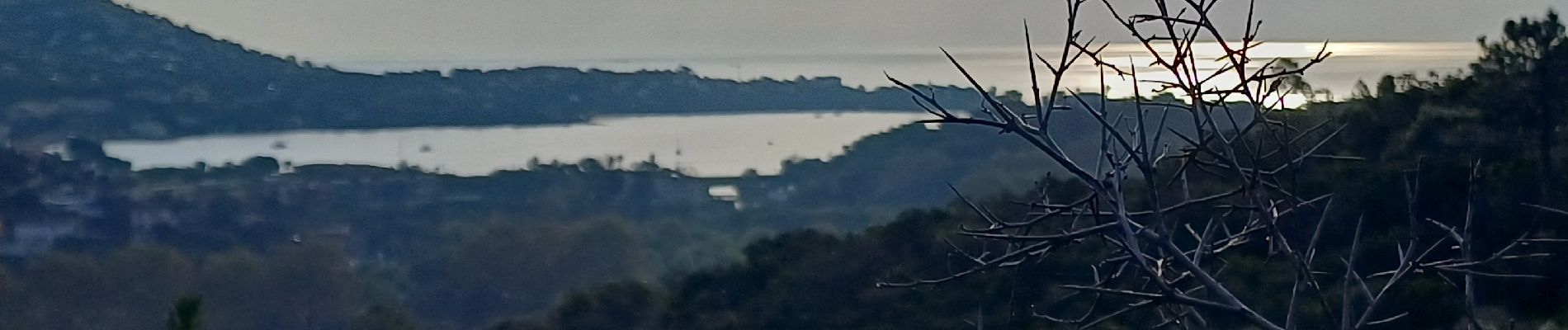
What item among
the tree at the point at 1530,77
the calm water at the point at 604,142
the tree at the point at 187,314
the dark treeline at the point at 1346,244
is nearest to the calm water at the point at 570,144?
the calm water at the point at 604,142

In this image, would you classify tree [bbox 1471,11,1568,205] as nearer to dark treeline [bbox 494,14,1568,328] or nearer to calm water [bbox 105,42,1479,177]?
dark treeline [bbox 494,14,1568,328]

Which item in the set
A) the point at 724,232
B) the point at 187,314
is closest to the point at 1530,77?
the point at 187,314

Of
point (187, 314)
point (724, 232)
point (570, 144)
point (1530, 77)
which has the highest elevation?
point (1530, 77)

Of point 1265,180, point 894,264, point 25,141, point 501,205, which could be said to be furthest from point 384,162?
point 1265,180

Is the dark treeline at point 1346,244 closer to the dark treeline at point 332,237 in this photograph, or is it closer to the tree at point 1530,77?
the tree at point 1530,77

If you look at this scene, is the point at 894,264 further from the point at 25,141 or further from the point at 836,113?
the point at 836,113

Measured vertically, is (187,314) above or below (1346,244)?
above

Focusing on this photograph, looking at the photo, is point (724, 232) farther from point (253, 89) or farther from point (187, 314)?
point (187, 314)
